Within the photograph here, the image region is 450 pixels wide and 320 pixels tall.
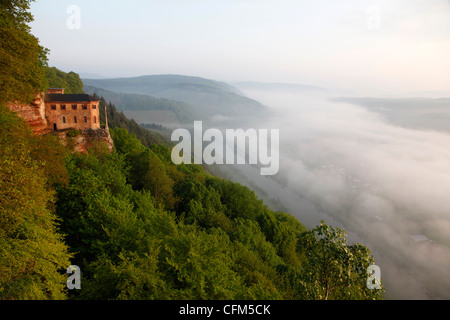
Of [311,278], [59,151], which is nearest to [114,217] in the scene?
[59,151]

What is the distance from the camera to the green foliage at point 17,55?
78.6 feet

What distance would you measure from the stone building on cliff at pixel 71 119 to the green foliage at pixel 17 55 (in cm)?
600

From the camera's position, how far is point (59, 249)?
16.2 m

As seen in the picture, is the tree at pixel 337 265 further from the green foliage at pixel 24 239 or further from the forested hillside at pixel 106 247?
the green foliage at pixel 24 239

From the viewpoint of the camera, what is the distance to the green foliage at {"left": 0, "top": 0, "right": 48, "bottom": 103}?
2397cm

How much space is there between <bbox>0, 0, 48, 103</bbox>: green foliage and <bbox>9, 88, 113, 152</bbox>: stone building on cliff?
5998 mm

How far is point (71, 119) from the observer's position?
3669 cm

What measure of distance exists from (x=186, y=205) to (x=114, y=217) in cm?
1938

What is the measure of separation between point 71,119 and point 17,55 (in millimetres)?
12138

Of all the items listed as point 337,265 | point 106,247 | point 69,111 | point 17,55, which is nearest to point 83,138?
point 69,111

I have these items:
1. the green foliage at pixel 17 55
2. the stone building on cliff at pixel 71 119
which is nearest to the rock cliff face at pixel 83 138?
the stone building on cliff at pixel 71 119

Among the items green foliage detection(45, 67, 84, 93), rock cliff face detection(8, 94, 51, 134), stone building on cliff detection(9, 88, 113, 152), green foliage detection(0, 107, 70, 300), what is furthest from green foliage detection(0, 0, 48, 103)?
green foliage detection(45, 67, 84, 93)

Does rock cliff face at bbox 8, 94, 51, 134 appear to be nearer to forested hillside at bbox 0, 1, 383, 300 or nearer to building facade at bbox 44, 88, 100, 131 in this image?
building facade at bbox 44, 88, 100, 131

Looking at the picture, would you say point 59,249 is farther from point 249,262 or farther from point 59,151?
point 249,262
